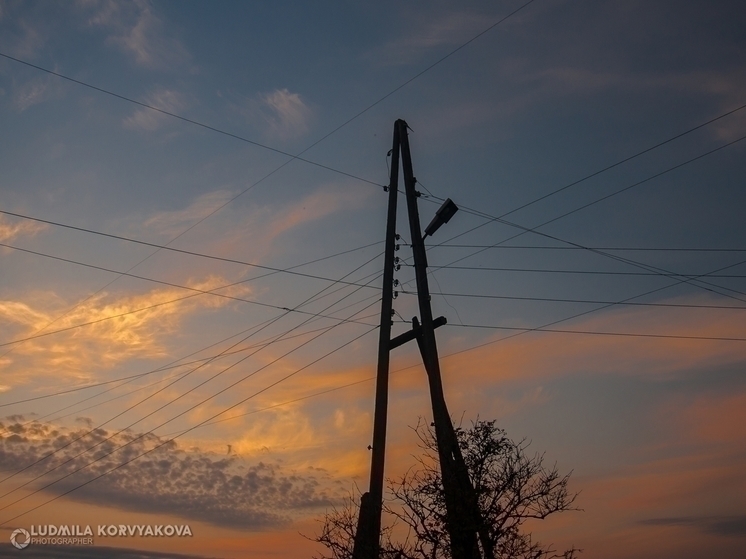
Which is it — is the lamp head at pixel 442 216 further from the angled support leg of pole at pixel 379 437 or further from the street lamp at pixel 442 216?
the angled support leg of pole at pixel 379 437

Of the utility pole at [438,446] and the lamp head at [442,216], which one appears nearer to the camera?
the utility pole at [438,446]

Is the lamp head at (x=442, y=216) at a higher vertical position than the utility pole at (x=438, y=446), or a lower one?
higher

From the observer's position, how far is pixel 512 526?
61.6ft

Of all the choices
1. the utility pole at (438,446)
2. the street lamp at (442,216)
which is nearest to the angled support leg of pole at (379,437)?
the utility pole at (438,446)

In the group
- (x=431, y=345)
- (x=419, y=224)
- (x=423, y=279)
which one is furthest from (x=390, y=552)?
(x=419, y=224)

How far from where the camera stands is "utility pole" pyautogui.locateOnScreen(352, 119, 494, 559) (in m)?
17.3

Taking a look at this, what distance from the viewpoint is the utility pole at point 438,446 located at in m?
17.3

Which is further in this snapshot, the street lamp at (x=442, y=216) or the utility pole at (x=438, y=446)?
the street lamp at (x=442, y=216)

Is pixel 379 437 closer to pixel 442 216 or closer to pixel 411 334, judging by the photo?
pixel 411 334

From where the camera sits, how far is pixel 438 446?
17.2 m

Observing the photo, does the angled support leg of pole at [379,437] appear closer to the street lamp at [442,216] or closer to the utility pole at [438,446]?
the utility pole at [438,446]

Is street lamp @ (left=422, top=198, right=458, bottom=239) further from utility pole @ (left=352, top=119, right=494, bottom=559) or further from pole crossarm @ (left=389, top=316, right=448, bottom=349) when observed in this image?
pole crossarm @ (left=389, top=316, right=448, bottom=349)

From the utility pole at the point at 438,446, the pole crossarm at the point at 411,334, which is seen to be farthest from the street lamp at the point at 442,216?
the pole crossarm at the point at 411,334

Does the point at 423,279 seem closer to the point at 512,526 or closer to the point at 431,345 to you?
the point at 431,345
